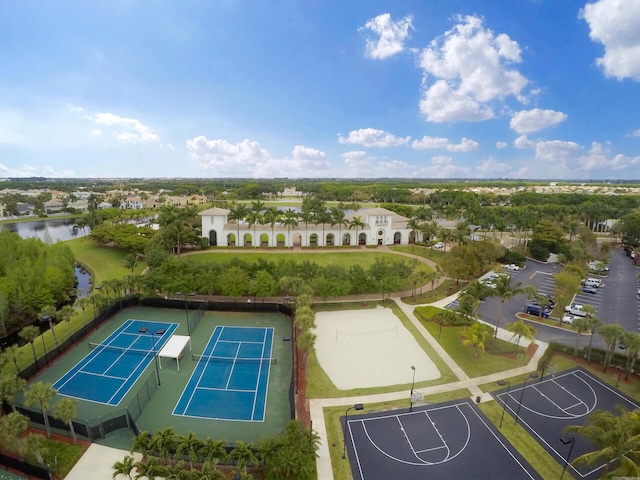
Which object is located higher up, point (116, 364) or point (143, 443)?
point (143, 443)

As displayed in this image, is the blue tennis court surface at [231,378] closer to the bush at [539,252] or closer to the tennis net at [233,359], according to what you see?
the tennis net at [233,359]

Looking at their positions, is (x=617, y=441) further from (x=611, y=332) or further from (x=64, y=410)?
(x=64, y=410)

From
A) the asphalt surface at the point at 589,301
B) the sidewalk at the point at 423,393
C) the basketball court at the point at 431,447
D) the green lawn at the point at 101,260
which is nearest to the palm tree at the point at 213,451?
the sidewalk at the point at 423,393

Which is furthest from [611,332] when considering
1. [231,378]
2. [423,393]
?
[231,378]

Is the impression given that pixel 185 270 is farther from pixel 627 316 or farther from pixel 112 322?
pixel 627 316

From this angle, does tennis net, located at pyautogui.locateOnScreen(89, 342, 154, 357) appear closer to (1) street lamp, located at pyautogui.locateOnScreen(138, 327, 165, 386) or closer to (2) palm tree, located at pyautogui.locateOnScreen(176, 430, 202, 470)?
(1) street lamp, located at pyautogui.locateOnScreen(138, 327, 165, 386)

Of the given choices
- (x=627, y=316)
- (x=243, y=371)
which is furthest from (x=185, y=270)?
(x=627, y=316)
